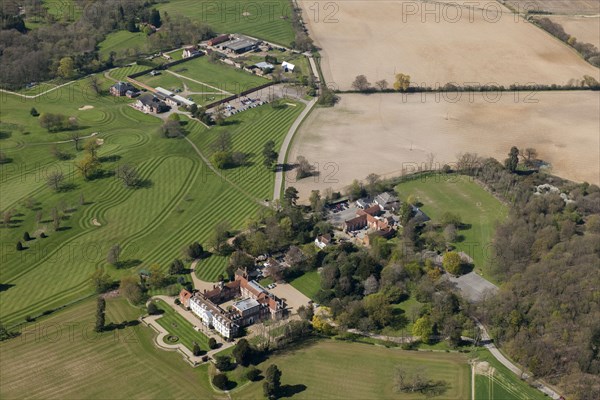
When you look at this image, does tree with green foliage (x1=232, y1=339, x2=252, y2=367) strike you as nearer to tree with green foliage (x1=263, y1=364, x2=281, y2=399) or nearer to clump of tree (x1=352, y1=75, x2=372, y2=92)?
tree with green foliage (x1=263, y1=364, x2=281, y2=399)

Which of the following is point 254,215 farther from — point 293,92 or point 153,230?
point 293,92

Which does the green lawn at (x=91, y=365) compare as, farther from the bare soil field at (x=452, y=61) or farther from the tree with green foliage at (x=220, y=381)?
the bare soil field at (x=452, y=61)

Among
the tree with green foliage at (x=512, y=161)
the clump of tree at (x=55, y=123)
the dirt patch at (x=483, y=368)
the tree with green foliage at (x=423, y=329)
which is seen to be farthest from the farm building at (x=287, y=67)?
the dirt patch at (x=483, y=368)

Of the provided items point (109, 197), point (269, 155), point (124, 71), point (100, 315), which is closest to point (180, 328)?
point (100, 315)

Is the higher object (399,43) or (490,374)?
(399,43)

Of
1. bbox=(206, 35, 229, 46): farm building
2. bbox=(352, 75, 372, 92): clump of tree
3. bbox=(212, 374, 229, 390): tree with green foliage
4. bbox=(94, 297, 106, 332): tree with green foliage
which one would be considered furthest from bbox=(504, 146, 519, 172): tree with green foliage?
bbox=(206, 35, 229, 46): farm building

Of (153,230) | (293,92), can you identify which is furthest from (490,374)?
(293,92)
